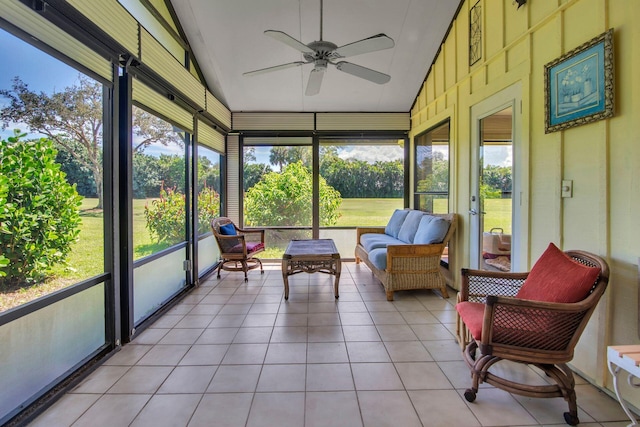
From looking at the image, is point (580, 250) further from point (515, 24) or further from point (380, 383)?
point (515, 24)

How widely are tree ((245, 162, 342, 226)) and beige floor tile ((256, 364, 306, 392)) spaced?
12.3 feet

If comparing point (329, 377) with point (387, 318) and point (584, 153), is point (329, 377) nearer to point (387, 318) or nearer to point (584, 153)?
point (387, 318)

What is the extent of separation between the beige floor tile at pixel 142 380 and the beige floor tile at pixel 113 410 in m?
0.06

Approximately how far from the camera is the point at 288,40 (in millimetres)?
2680

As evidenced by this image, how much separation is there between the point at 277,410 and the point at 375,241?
3.10 meters

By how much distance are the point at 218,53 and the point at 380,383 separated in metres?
4.27

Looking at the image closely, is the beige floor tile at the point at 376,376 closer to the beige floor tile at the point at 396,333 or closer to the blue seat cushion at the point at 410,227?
the beige floor tile at the point at 396,333

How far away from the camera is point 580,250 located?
2078mm

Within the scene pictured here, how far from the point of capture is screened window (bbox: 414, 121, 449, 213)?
4434 millimetres

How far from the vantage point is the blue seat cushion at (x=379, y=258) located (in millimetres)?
3834

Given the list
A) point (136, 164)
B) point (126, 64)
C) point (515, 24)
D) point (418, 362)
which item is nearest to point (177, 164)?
point (136, 164)

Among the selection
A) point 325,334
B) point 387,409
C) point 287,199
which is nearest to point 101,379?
point 325,334

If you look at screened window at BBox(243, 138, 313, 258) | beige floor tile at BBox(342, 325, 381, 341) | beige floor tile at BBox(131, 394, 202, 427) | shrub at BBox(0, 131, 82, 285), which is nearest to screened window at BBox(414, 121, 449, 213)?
screened window at BBox(243, 138, 313, 258)

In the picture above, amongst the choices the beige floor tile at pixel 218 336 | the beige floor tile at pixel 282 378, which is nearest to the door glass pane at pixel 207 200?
the beige floor tile at pixel 218 336
